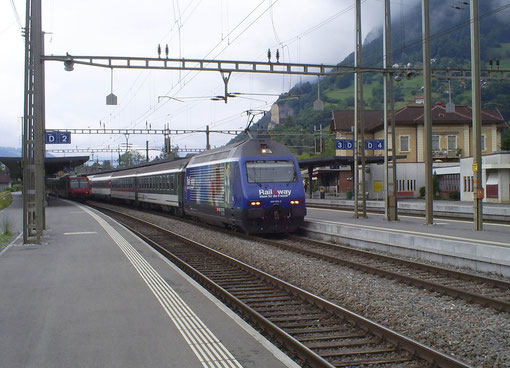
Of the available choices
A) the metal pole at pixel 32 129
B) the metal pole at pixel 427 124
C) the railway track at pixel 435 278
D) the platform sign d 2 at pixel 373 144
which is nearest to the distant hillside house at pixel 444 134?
the platform sign d 2 at pixel 373 144

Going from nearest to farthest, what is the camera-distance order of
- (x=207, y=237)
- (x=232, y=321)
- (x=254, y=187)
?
1. (x=232, y=321)
2. (x=254, y=187)
3. (x=207, y=237)

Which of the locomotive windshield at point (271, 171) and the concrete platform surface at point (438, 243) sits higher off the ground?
the locomotive windshield at point (271, 171)

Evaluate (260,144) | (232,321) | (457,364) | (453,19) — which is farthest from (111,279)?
(453,19)

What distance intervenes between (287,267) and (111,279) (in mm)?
4208

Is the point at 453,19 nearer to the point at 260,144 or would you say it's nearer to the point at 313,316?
the point at 260,144

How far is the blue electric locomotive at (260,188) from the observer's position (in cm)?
1764

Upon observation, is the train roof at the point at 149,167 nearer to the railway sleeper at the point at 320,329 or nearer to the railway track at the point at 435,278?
the railway track at the point at 435,278

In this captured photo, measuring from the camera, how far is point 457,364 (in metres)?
5.31

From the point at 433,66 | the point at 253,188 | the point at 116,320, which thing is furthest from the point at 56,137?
the point at 433,66

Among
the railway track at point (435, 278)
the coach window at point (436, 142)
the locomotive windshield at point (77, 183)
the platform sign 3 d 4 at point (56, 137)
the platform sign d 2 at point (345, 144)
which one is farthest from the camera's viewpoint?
the locomotive windshield at point (77, 183)

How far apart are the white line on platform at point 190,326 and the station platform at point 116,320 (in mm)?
11

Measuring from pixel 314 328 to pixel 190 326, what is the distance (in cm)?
177

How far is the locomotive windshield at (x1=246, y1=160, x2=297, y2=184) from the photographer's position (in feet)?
59.2

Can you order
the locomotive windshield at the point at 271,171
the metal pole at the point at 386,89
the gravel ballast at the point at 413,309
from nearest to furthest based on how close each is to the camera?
the gravel ballast at the point at 413,309
the locomotive windshield at the point at 271,171
the metal pole at the point at 386,89
